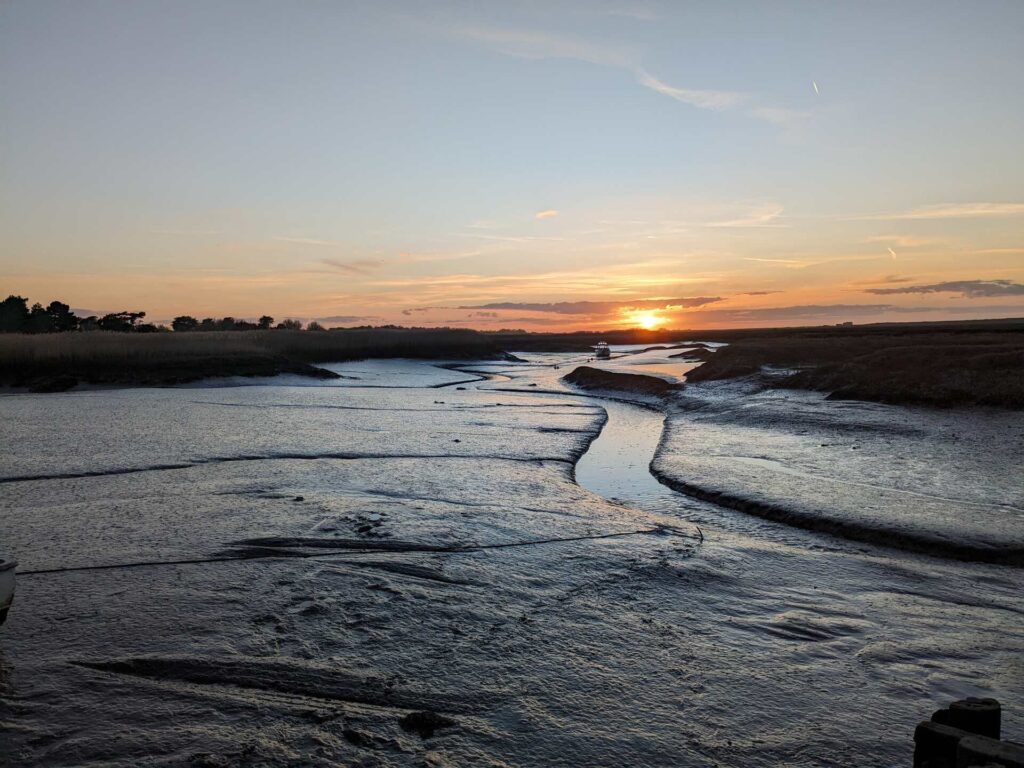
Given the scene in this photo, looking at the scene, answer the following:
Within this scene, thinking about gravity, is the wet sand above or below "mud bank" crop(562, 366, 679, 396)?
below

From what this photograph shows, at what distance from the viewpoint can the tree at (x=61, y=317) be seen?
62.4m

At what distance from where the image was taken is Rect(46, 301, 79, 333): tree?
62375 millimetres

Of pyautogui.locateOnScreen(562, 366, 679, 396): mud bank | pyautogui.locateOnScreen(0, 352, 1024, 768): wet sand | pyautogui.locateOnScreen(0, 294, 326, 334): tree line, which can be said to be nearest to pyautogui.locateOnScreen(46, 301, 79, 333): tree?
pyautogui.locateOnScreen(0, 294, 326, 334): tree line

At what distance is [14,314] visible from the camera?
59.4 metres

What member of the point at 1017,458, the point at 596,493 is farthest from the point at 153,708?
the point at 1017,458

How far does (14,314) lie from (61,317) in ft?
14.1

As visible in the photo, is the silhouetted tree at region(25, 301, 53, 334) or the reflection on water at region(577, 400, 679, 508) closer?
the reflection on water at region(577, 400, 679, 508)

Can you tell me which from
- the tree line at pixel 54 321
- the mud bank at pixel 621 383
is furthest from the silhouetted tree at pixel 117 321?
the mud bank at pixel 621 383

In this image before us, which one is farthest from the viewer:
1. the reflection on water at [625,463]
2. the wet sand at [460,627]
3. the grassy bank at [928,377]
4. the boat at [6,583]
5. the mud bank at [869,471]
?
the grassy bank at [928,377]

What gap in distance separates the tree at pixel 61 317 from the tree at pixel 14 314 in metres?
2.10

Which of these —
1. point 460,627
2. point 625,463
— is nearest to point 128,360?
point 625,463

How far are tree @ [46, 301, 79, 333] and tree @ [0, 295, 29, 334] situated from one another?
6.88ft

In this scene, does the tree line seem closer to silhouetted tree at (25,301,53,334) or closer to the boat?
silhouetted tree at (25,301,53,334)

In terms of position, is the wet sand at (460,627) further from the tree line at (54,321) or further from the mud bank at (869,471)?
the tree line at (54,321)
